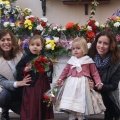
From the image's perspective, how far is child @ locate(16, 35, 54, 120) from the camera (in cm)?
413

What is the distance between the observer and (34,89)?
4.16 m

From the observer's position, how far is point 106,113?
4.55 meters

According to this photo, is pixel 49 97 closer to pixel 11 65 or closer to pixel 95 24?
pixel 11 65

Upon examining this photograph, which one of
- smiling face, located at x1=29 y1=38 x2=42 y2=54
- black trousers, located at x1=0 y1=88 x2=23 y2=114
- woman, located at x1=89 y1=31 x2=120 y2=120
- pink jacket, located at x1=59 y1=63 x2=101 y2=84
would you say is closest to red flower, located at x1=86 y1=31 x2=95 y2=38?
woman, located at x1=89 y1=31 x2=120 y2=120

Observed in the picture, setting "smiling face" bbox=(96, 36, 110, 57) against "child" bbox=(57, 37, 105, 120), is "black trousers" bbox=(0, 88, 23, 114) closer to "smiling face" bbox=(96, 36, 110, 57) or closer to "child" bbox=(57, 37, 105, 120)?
"child" bbox=(57, 37, 105, 120)

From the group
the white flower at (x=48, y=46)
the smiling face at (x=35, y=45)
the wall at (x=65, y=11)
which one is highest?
the wall at (x=65, y=11)

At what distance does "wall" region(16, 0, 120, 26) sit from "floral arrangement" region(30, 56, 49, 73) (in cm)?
172

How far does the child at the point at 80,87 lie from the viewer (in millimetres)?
3986

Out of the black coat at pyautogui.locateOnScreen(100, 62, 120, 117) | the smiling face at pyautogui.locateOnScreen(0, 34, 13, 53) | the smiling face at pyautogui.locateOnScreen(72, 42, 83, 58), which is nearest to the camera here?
the smiling face at pyautogui.locateOnScreen(72, 42, 83, 58)

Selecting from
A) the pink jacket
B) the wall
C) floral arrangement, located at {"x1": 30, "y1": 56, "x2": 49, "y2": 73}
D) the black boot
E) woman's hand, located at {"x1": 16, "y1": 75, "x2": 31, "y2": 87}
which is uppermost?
the wall

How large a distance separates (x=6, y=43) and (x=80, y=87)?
43.6 inches

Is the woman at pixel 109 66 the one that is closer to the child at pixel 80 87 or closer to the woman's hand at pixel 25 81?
the child at pixel 80 87

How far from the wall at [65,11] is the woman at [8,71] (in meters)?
1.32

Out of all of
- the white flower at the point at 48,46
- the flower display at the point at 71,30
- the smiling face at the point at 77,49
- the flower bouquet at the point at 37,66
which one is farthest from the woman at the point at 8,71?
the flower display at the point at 71,30
